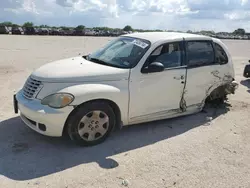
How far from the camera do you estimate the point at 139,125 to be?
5.46 meters

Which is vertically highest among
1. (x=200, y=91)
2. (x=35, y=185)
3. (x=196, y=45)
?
(x=196, y=45)

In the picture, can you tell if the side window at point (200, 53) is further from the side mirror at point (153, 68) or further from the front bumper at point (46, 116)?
the front bumper at point (46, 116)

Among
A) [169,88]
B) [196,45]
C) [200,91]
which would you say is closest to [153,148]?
[169,88]

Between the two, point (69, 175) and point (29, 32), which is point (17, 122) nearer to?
point (69, 175)

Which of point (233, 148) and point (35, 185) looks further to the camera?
point (233, 148)

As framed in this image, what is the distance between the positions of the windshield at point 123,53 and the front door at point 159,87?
201 millimetres

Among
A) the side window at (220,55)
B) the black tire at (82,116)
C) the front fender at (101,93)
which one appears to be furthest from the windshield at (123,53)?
the side window at (220,55)

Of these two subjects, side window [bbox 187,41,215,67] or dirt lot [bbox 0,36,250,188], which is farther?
side window [bbox 187,41,215,67]

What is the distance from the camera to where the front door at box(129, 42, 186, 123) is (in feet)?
15.7

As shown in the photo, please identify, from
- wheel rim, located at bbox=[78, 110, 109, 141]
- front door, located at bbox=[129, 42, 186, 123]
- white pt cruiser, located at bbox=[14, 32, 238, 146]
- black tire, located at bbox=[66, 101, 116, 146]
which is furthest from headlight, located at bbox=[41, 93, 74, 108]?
front door, located at bbox=[129, 42, 186, 123]

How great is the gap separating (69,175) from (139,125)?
2.08m

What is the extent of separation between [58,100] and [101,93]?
2.15 feet

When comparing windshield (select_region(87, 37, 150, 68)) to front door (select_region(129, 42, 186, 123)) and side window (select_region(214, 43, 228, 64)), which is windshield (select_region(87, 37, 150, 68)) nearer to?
front door (select_region(129, 42, 186, 123))

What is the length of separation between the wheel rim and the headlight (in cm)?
39
